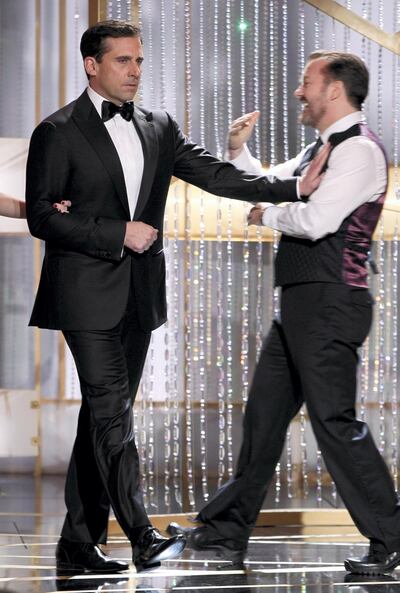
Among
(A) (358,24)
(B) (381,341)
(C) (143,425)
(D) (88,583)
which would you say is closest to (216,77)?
(A) (358,24)

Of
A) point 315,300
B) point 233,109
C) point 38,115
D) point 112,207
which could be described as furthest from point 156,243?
point 38,115

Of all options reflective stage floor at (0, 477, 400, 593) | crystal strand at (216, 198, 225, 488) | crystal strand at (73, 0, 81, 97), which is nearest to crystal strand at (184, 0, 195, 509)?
crystal strand at (216, 198, 225, 488)

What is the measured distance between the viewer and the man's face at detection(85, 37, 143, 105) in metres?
3.53

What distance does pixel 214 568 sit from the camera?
361cm

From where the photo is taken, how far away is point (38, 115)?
18.3ft

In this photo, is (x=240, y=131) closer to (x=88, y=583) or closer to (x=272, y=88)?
(x=272, y=88)

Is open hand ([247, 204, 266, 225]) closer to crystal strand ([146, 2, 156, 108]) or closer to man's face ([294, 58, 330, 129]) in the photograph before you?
man's face ([294, 58, 330, 129])

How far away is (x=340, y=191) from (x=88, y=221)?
68cm

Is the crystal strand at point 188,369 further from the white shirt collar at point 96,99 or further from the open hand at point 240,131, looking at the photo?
the white shirt collar at point 96,99

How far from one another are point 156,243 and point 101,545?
1054 mm

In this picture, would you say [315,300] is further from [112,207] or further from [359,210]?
[112,207]

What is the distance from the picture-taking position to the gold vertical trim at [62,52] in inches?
220

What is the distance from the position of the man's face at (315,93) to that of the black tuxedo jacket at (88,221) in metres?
0.23

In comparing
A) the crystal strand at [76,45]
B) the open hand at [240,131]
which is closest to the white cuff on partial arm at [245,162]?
the open hand at [240,131]
